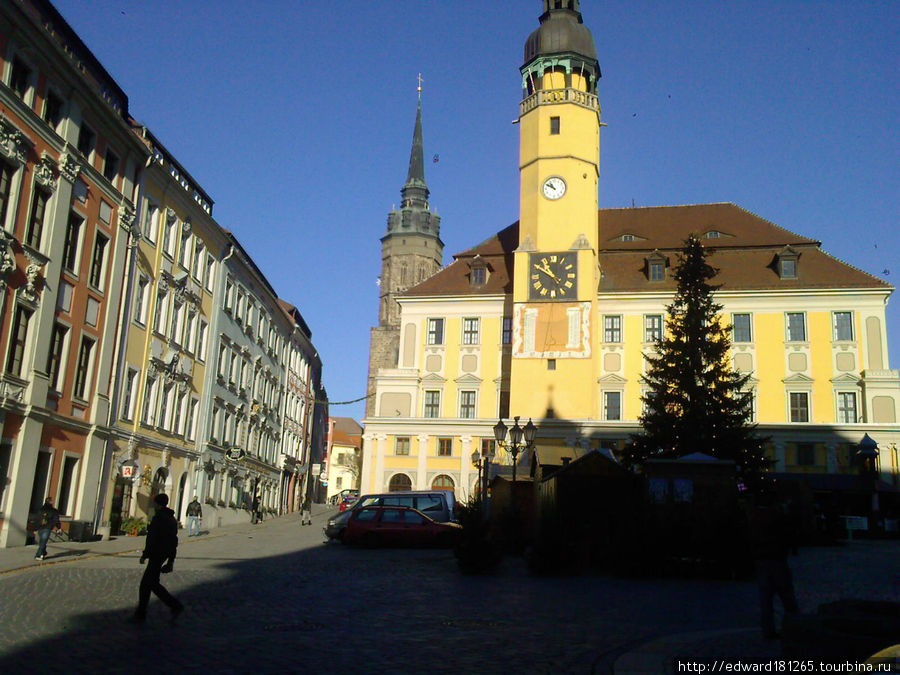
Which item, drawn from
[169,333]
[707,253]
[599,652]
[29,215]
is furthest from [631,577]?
[707,253]

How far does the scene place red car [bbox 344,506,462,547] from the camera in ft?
95.1

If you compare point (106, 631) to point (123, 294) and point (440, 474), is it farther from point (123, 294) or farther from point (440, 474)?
point (440, 474)

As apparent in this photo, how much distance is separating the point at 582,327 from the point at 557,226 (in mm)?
6647

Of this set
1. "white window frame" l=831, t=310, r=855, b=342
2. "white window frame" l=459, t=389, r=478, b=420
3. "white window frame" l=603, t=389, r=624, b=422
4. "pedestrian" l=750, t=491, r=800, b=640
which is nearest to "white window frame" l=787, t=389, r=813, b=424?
"white window frame" l=831, t=310, r=855, b=342

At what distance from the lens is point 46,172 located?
25.9 m

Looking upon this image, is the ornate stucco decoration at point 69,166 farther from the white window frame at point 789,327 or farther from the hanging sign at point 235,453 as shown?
the white window frame at point 789,327

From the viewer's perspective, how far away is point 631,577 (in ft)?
61.2

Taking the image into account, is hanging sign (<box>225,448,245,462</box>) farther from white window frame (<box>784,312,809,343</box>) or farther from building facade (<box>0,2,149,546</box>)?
white window frame (<box>784,312,809,343</box>)

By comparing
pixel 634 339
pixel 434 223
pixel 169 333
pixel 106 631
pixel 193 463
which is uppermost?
pixel 434 223

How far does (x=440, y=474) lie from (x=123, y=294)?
2782cm

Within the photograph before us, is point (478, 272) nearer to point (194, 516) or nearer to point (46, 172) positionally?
point (194, 516)

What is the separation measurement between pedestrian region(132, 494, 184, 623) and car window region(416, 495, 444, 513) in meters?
21.0

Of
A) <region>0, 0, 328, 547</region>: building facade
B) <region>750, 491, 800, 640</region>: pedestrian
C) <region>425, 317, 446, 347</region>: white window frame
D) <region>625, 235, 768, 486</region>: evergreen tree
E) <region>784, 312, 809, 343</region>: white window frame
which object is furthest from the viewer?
<region>425, 317, 446, 347</region>: white window frame

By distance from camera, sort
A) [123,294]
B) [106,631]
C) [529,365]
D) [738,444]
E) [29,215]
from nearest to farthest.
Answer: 1. [106,631]
2. [29,215]
3. [123,294]
4. [738,444]
5. [529,365]
